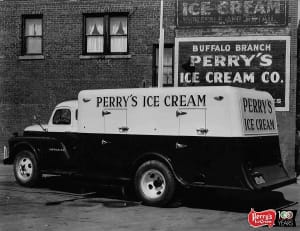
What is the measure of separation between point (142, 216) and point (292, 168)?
950 cm

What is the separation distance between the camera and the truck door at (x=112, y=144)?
Answer: 1177 cm

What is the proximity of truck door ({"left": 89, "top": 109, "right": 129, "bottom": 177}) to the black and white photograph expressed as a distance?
3 centimetres

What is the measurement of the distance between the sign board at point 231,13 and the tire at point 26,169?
809 centimetres

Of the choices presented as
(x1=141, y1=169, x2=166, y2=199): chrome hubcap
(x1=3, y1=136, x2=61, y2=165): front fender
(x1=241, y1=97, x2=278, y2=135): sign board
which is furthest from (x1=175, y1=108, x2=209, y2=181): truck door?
(x1=3, y1=136, x2=61, y2=165): front fender

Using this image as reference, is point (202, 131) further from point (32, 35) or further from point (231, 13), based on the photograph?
point (32, 35)

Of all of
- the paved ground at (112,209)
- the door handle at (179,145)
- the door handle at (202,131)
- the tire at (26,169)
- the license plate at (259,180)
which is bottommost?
the paved ground at (112,209)

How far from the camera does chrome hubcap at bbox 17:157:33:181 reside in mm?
13727

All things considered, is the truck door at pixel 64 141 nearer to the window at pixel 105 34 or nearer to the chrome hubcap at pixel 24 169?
the chrome hubcap at pixel 24 169

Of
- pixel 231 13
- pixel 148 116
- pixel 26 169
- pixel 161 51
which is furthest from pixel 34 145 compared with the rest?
pixel 231 13

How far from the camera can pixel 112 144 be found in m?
11.9

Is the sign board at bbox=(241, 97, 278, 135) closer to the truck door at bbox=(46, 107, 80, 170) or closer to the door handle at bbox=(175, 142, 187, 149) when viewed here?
the door handle at bbox=(175, 142, 187, 149)

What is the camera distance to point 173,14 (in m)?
19.2

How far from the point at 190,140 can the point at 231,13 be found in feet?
29.6

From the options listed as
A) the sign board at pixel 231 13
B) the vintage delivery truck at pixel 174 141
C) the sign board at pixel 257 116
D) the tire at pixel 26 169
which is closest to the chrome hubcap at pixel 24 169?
the tire at pixel 26 169
